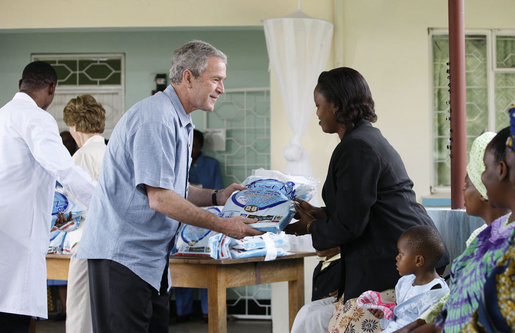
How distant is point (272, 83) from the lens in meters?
A: 5.90

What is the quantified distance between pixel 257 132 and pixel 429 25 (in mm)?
2195

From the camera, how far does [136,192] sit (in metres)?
2.42

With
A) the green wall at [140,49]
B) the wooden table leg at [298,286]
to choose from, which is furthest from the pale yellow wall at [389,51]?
the wooden table leg at [298,286]

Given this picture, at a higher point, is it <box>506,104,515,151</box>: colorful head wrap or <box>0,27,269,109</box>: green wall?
<box>0,27,269,109</box>: green wall

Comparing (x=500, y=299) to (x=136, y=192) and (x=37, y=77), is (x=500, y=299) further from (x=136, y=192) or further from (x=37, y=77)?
(x=37, y=77)

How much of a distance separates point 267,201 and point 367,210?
467 mm

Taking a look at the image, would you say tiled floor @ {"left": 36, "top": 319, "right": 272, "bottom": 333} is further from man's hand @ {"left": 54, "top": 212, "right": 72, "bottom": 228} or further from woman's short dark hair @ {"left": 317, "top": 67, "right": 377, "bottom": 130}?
woman's short dark hair @ {"left": 317, "top": 67, "right": 377, "bottom": 130}

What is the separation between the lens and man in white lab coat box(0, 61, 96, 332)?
115 inches

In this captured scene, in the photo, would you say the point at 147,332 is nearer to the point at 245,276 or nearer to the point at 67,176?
the point at 67,176

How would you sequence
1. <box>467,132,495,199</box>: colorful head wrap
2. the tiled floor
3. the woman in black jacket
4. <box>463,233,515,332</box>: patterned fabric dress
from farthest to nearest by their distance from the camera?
the tiled floor
the woman in black jacket
<box>467,132,495,199</box>: colorful head wrap
<box>463,233,515,332</box>: patterned fabric dress

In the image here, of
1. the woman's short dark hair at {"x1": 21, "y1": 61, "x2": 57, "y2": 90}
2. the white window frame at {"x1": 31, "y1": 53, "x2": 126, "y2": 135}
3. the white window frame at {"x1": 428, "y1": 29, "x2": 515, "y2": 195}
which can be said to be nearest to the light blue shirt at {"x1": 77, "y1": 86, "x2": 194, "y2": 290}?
the woman's short dark hair at {"x1": 21, "y1": 61, "x2": 57, "y2": 90}

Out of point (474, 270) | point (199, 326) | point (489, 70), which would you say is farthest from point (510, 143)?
point (199, 326)

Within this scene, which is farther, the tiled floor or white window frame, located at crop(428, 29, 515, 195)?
the tiled floor

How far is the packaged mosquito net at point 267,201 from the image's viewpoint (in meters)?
2.67
